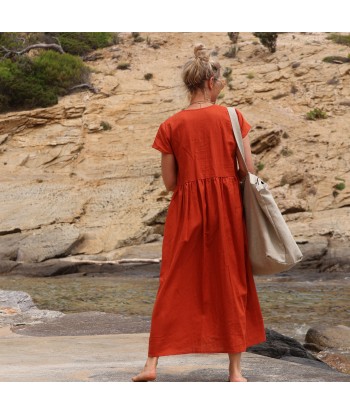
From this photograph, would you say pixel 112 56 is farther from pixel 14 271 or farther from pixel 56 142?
pixel 14 271

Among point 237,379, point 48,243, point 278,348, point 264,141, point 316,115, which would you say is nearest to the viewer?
point 237,379

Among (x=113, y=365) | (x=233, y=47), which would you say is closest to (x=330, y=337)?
(x=113, y=365)

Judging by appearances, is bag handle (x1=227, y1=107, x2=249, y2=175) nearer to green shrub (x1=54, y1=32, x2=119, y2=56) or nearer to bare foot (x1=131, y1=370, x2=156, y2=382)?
bare foot (x1=131, y1=370, x2=156, y2=382)

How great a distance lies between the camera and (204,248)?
13.0 ft

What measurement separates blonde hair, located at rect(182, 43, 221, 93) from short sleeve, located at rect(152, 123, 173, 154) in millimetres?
271

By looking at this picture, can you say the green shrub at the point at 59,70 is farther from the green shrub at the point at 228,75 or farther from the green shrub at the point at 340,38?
the green shrub at the point at 340,38

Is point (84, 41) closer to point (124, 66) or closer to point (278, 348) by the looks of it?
point (124, 66)

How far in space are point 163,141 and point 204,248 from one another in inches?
23.9

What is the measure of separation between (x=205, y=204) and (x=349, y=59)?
26239 mm

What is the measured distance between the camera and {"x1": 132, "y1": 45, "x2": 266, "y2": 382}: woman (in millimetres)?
3922

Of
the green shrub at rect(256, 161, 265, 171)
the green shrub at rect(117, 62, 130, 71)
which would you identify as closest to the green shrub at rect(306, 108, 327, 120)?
the green shrub at rect(256, 161, 265, 171)

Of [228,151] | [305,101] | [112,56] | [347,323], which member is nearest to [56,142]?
[112,56]

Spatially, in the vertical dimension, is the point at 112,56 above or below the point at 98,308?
above

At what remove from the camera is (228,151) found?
13.1 ft
